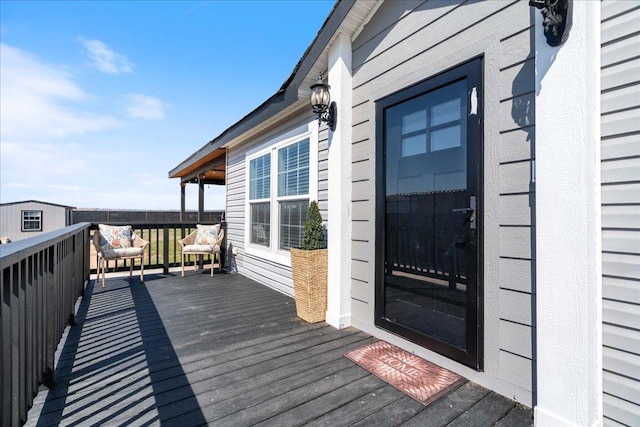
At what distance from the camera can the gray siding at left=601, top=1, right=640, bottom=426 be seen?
128 centimetres

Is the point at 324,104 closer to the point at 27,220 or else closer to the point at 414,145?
the point at 414,145

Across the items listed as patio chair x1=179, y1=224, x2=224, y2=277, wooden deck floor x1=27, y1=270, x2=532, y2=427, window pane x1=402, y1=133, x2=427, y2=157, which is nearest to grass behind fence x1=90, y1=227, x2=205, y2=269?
patio chair x1=179, y1=224, x2=224, y2=277

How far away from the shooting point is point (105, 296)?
3.91m

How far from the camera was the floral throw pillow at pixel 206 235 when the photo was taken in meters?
5.45

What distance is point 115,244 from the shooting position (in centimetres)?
468

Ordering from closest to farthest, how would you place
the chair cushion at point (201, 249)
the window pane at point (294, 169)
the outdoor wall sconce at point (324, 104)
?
the outdoor wall sconce at point (324, 104) → the window pane at point (294, 169) → the chair cushion at point (201, 249)

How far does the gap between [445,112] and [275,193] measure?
2676mm

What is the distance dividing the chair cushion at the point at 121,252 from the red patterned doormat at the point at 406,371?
401cm

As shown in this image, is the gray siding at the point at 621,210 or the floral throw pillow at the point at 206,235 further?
the floral throw pillow at the point at 206,235

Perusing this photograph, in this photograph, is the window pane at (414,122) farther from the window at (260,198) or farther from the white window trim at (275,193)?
the window at (260,198)

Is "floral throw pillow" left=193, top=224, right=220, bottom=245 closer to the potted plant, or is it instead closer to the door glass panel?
the potted plant

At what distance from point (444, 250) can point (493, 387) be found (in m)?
0.84

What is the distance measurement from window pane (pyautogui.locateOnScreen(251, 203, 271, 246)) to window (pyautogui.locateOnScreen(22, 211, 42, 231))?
20576 mm

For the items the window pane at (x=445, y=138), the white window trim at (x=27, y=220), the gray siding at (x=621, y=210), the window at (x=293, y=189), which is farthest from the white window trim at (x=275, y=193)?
the white window trim at (x=27, y=220)
